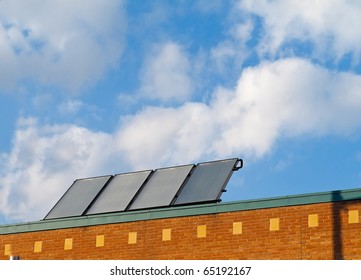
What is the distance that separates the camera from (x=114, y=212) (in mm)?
20781

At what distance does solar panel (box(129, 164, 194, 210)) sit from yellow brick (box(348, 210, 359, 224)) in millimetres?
5426

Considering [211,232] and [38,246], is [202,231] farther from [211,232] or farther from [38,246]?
[38,246]

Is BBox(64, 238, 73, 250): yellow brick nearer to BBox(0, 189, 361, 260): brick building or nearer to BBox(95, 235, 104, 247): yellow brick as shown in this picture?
BBox(0, 189, 361, 260): brick building

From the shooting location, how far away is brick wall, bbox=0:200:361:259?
1689 centimetres

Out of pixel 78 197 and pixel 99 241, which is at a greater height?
pixel 78 197

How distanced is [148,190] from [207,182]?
6.72ft

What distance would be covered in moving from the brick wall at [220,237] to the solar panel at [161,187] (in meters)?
0.70

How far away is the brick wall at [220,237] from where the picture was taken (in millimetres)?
16891

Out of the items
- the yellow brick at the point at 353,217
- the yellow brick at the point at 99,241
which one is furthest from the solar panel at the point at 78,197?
the yellow brick at the point at 353,217

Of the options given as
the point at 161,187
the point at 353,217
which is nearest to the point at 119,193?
the point at 161,187

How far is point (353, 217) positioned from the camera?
54.7ft

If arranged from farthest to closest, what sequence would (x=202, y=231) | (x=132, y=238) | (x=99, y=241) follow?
(x=99, y=241), (x=132, y=238), (x=202, y=231)
